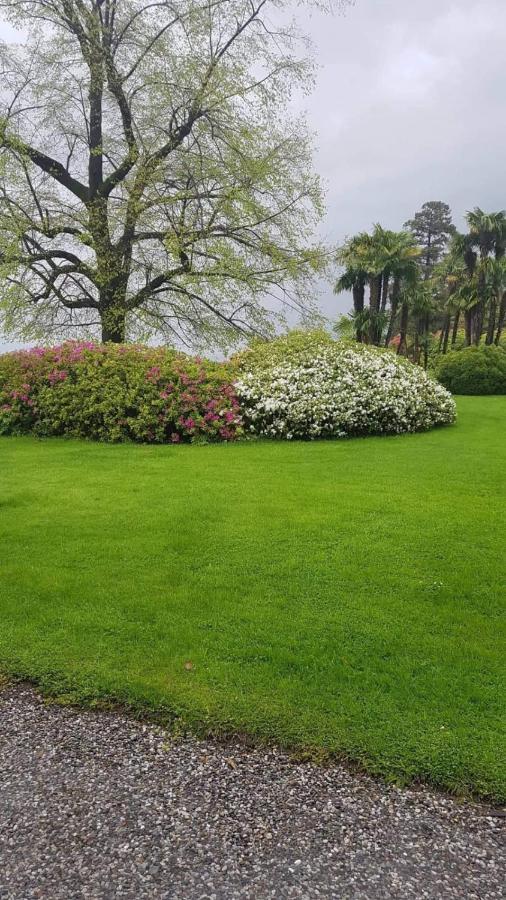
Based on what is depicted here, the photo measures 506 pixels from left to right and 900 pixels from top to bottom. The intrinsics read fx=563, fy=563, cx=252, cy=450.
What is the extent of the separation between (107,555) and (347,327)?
1201 inches

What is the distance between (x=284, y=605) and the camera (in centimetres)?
373

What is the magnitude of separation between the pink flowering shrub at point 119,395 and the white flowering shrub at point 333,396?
1.62ft

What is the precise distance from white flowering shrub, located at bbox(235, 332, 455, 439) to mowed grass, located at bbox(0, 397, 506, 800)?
2.54 metres

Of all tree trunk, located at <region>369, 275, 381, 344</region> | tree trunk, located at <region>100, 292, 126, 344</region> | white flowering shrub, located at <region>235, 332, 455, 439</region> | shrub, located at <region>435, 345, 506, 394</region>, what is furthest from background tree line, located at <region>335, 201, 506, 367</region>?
white flowering shrub, located at <region>235, 332, 455, 439</region>

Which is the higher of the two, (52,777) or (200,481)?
(200,481)

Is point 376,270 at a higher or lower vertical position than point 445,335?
higher

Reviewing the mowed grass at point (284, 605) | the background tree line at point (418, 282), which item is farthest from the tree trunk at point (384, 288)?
the mowed grass at point (284, 605)

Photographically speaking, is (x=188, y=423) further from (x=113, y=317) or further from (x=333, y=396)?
(x=113, y=317)

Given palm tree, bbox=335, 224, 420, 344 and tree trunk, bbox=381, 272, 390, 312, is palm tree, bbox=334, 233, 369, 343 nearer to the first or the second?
palm tree, bbox=335, 224, 420, 344

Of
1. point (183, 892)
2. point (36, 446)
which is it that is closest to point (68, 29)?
point (36, 446)

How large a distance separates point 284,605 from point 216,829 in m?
1.70

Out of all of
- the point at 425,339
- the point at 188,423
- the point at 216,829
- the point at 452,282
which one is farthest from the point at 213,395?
the point at 452,282

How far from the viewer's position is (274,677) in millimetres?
3016

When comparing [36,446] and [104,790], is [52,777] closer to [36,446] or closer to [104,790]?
[104,790]
